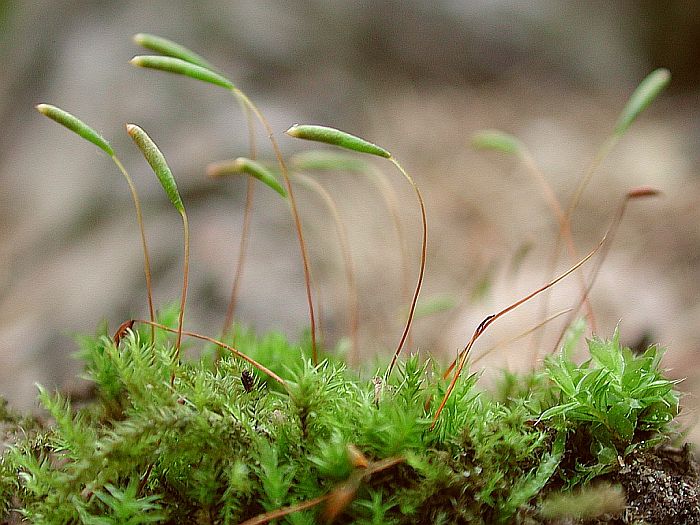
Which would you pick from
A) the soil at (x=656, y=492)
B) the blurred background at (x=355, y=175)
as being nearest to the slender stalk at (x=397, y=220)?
the blurred background at (x=355, y=175)

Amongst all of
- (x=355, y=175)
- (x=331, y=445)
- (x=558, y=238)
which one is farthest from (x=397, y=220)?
(x=355, y=175)

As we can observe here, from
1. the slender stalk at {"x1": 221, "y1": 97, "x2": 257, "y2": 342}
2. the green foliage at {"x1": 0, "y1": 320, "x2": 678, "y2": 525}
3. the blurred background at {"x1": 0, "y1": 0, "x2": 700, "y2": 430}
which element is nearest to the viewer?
the green foliage at {"x1": 0, "y1": 320, "x2": 678, "y2": 525}

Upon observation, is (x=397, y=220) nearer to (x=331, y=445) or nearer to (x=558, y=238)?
(x=331, y=445)

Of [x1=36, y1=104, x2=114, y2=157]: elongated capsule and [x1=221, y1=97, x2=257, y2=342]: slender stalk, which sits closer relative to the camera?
[x1=36, y1=104, x2=114, y2=157]: elongated capsule

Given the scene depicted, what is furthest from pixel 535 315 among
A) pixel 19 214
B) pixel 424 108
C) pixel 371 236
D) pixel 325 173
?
pixel 19 214

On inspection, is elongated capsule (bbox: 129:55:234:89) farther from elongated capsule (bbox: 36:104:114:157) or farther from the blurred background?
the blurred background

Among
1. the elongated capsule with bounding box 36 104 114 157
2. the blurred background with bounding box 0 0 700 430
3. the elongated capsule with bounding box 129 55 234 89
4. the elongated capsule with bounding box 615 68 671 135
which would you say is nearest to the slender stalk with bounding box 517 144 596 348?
the blurred background with bounding box 0 0 700 430
